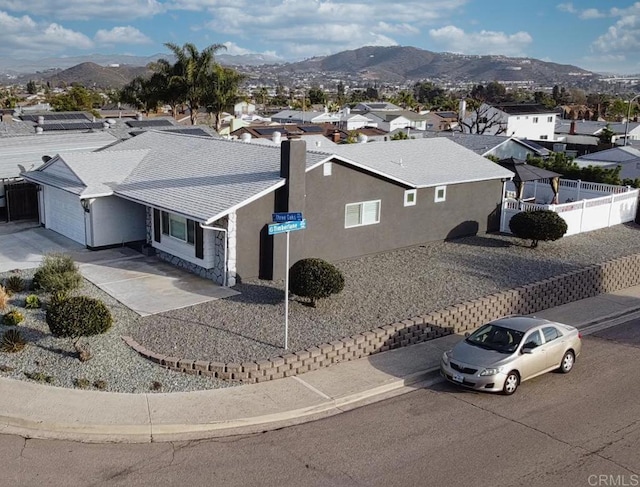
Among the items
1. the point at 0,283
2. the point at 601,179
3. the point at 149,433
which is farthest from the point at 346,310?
the point at 601,179

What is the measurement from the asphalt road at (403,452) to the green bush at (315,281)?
473cm

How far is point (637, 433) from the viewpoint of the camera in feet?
41.8

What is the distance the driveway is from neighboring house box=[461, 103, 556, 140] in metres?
58.5

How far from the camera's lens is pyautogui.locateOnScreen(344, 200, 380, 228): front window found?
23.6 metres

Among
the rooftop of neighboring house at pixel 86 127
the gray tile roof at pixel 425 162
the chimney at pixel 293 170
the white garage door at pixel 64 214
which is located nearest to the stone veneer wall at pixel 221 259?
the chimney at pixel 293 170

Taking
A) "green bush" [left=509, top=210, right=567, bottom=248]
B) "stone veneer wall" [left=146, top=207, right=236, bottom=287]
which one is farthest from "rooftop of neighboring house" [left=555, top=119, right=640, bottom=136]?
"stone veneer wall" [left=146, top=207, right=236, bottom=287]

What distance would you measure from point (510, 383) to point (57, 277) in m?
11.7

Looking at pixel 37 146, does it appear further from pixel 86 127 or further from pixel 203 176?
pixel 203 176

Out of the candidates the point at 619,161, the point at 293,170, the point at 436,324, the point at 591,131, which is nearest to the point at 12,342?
the point at 293,170

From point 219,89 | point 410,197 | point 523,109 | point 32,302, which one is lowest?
point 32,302

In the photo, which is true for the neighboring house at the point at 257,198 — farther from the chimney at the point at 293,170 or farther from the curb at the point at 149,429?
the curb at the point at 149,429

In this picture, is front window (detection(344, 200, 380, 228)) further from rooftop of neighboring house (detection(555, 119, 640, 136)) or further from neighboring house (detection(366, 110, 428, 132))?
neighboring house (detection(366, 110, 428, 132))

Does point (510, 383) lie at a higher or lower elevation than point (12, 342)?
lower

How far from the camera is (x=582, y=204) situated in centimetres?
2970
